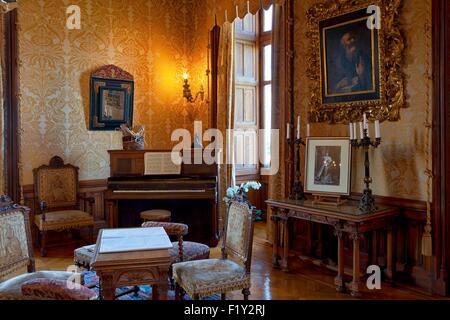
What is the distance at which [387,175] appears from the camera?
4309 millimetres

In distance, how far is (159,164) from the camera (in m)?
5.46

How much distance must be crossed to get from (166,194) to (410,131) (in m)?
2.92

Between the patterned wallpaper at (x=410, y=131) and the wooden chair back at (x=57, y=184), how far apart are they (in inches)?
158

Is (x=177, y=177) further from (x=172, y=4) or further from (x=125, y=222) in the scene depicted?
(x=172, y=4)

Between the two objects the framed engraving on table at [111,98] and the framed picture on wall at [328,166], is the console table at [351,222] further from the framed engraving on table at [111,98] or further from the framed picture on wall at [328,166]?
the framed engraving on table at [111,98]

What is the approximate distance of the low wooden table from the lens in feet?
8.96

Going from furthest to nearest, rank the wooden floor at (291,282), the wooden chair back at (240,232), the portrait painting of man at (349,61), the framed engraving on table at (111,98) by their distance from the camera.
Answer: the framed engraving on table at (111,98), the portrait painting of man at (349,61), the wooden floor at (291,282), the wooden chair back at (240,232)

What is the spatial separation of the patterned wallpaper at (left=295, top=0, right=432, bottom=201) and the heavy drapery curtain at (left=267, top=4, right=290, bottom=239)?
1300 mm

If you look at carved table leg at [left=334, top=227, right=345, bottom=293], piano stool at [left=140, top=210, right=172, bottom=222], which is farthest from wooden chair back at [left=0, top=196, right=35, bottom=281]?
carved table leg at [left=334, top=227, right=345, bottom=293]

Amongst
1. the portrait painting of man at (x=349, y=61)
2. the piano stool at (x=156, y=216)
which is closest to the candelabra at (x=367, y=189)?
the portrait painting of man at (x=349, y=61)

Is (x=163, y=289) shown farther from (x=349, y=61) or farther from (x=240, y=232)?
(x=349, y=61)

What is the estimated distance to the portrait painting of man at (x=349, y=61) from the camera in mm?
4344

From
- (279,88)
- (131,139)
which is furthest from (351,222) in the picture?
(131,139)

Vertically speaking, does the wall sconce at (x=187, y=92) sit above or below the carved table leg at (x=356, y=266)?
above
